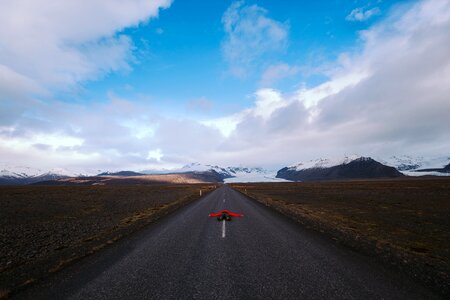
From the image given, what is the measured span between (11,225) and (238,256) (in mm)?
16664

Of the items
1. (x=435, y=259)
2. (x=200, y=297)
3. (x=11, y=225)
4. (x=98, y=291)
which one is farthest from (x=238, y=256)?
(x=11, y=225)

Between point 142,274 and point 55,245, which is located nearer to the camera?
point 142,274

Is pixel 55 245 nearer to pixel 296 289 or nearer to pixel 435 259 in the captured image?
pixel 296 289

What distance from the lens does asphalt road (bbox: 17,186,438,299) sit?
551 cm

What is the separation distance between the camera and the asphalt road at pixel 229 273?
18.1ft

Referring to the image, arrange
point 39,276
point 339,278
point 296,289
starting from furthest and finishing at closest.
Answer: point 39,276
point 339,278
point 296,289

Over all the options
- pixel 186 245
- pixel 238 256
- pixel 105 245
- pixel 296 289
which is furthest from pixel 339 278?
pixel 105 245

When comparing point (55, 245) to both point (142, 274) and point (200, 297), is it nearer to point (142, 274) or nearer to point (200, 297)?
point (142, 274)

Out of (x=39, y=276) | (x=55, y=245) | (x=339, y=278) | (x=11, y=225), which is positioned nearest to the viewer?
(x=339, y=278)

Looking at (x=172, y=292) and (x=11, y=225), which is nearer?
(x=172, y=292)

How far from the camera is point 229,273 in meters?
6.60

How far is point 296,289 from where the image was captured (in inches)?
222

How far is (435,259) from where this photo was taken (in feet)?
26.9

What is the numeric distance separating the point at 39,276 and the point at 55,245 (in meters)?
4.41
